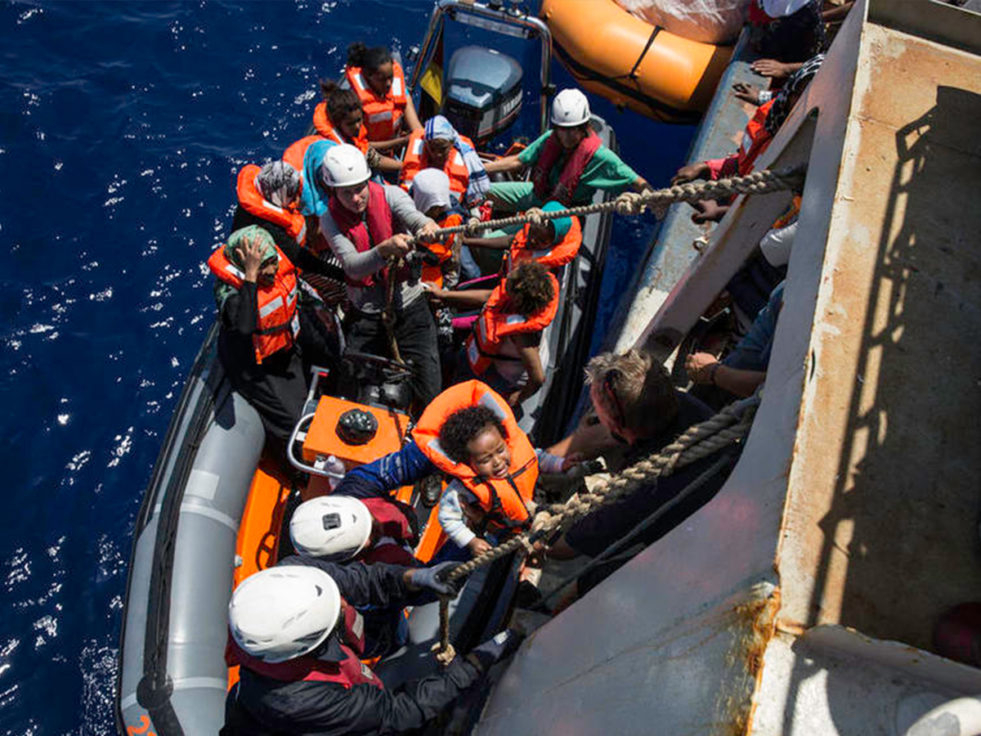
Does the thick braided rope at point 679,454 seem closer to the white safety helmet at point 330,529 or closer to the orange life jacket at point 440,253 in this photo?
the white safety helmet at point 330,529

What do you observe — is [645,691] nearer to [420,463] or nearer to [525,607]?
[525,607]

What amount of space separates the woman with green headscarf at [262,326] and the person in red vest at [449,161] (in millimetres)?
1497

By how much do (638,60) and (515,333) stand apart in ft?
14.4

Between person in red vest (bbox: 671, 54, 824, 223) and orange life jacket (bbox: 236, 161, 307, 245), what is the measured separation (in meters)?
2.44

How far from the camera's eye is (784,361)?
A: 1691 millimetres

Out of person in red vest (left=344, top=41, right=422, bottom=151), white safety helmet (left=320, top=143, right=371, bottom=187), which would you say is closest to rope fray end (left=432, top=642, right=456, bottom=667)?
white safety helmet (left=320, top=143, right=371, bottom=187)

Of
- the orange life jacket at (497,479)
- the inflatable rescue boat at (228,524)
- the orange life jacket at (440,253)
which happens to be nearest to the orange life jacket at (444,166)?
the orange life jacket at (440,253)

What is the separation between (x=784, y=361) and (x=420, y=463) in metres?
1.94

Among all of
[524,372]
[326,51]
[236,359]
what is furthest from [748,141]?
[326,51]

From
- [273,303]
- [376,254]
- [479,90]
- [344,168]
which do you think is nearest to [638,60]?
[479,90]

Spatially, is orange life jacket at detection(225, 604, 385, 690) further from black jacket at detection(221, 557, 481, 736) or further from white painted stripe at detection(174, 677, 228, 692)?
white painted stripe at detection(174, 677, 228, 692)

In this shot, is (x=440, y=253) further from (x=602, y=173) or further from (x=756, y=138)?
(x=756, y=138)

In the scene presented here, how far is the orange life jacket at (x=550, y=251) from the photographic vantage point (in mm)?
4328

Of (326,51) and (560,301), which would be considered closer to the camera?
(560,301)
